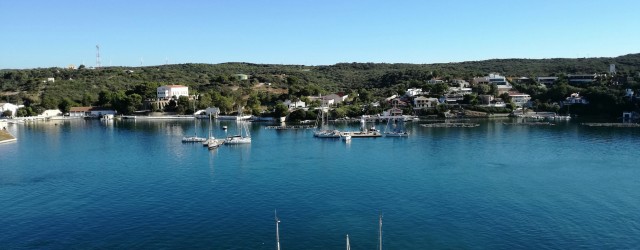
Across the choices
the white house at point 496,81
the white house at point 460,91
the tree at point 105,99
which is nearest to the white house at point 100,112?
the tree at point 105,99

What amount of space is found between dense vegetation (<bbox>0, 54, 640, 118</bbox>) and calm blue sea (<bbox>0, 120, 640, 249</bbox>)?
31.5m

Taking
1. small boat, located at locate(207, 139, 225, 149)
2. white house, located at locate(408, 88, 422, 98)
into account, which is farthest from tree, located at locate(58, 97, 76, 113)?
white house, located at locate(408, 88, 422, 98)

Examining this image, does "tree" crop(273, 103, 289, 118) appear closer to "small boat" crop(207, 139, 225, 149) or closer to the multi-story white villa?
the multi-story white villa

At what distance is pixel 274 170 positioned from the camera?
34250mm

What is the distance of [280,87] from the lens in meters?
101

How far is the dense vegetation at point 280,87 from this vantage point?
77.2m

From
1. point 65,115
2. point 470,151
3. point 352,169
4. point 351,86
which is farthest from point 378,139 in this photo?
point 351,86

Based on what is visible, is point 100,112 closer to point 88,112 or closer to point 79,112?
point 88,112

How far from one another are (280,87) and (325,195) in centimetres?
7567

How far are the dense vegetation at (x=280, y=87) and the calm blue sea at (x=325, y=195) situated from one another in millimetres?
31454

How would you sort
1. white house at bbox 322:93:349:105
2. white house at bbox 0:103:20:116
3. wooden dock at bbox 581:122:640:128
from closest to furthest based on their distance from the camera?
wooden dock at bbox 581:122:640:128 → white house at bbox 0:103:20:116 → white house at bbox 322:93:349:105

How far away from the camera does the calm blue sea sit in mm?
20609

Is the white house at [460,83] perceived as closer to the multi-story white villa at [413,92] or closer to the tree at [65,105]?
the multi-story white villa at [413,92]

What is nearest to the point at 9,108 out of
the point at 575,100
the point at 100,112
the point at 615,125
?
the point at 100,112
